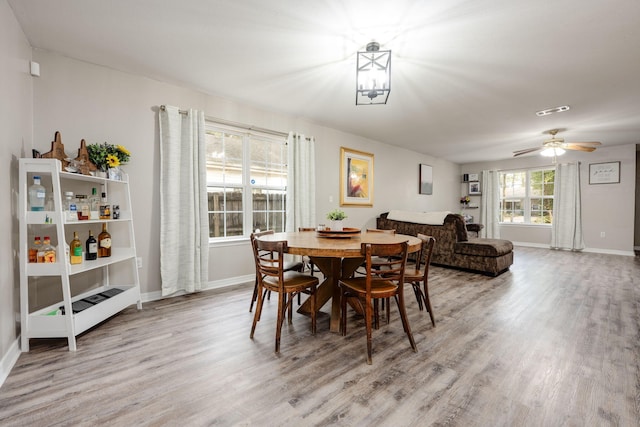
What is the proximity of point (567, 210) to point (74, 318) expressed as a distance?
8892 millimetres

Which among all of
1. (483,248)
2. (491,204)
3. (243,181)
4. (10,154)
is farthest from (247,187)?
(491,204)

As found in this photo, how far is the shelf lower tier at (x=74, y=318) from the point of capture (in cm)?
197

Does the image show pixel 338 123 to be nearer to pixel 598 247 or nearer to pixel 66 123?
pixel 66 123

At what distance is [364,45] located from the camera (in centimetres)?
232

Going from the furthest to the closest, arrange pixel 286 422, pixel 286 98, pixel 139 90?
pixel 286 98 → pixel 139 90 → pixel 286 422

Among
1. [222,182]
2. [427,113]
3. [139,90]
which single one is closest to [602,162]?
[427,113]

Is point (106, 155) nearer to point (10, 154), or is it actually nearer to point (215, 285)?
point (10, 154)

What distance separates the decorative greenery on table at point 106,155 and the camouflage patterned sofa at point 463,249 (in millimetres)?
4403

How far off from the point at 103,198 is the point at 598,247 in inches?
360

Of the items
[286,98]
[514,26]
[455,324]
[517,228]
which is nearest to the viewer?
[514,26]

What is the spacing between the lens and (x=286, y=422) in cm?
133

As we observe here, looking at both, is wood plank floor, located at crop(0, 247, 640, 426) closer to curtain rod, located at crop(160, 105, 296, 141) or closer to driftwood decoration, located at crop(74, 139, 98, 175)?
driftwood decoration, located at crop(74, 139, 98, 175)

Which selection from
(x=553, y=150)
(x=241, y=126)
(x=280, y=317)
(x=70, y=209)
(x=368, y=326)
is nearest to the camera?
(x=368, y=326)

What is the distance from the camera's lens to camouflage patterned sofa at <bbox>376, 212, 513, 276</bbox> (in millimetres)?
A: 4145
